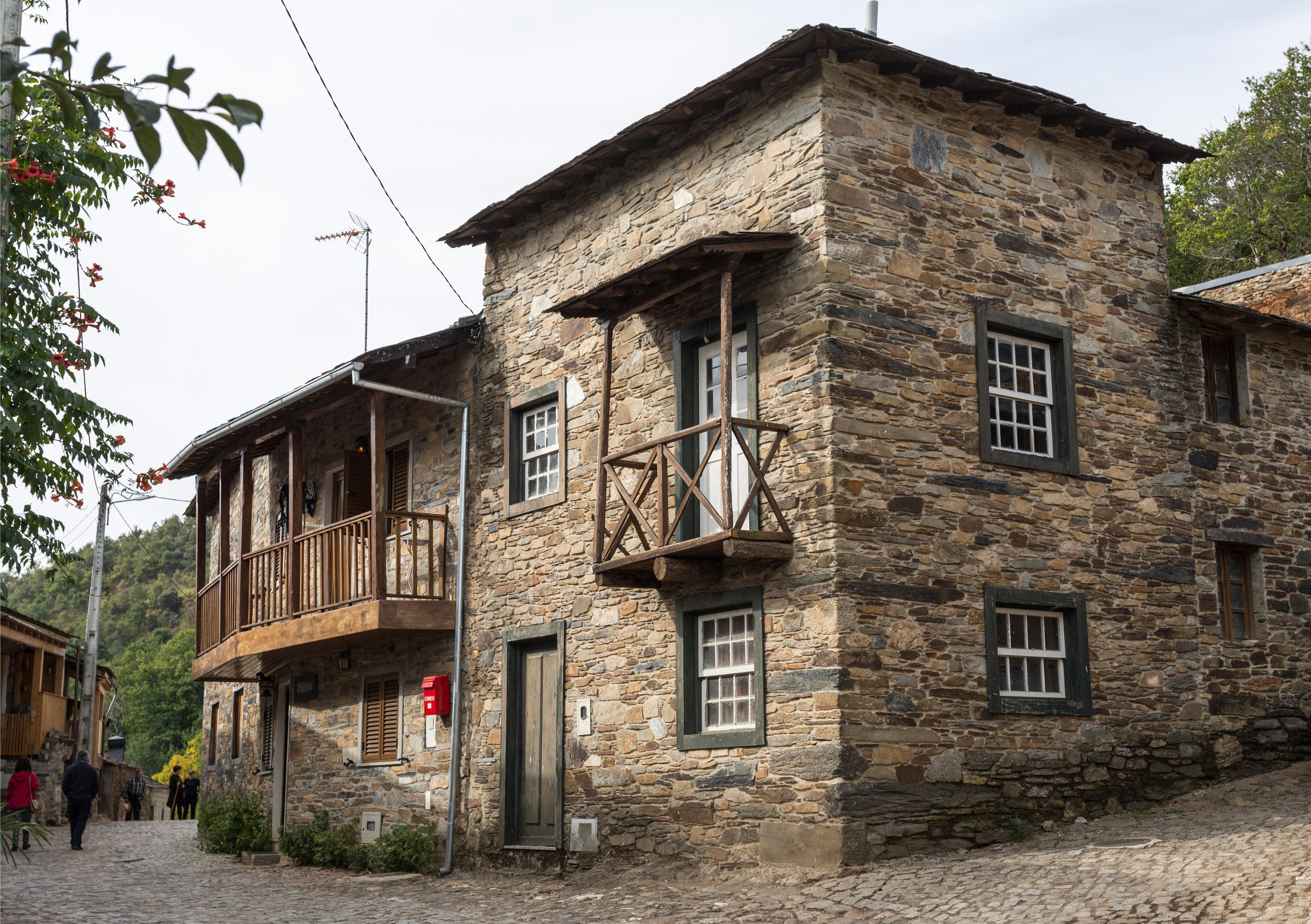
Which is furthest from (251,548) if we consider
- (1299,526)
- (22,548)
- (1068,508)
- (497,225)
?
(1299,526)

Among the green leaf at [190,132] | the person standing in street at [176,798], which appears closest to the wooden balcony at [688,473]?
the green leaf at [190,132]

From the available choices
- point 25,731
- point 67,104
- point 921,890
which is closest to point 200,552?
point 25,731

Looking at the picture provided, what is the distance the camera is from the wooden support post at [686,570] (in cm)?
1074

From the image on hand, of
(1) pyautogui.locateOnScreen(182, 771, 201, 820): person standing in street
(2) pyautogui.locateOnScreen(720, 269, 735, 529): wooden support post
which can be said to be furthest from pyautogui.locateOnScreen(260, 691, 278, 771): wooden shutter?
(1) pyautogui.locateOnScreen(182, 771, 201, 820): person standing in street

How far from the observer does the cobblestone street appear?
805 centimetres

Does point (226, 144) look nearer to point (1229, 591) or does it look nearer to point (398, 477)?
point (1229, 591)

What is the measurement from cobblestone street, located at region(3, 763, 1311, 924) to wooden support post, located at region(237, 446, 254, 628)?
3089mm

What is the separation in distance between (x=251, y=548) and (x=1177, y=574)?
12.1m

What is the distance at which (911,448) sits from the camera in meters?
10.8

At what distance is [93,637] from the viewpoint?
25.3m

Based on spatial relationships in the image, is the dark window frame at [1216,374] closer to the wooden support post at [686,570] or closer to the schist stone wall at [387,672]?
the wooden support post at [686,570]

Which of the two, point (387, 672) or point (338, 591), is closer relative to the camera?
point (338, 591)

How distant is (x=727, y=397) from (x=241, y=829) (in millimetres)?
10979

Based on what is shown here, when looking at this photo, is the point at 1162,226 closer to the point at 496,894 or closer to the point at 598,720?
the point at 598,720
